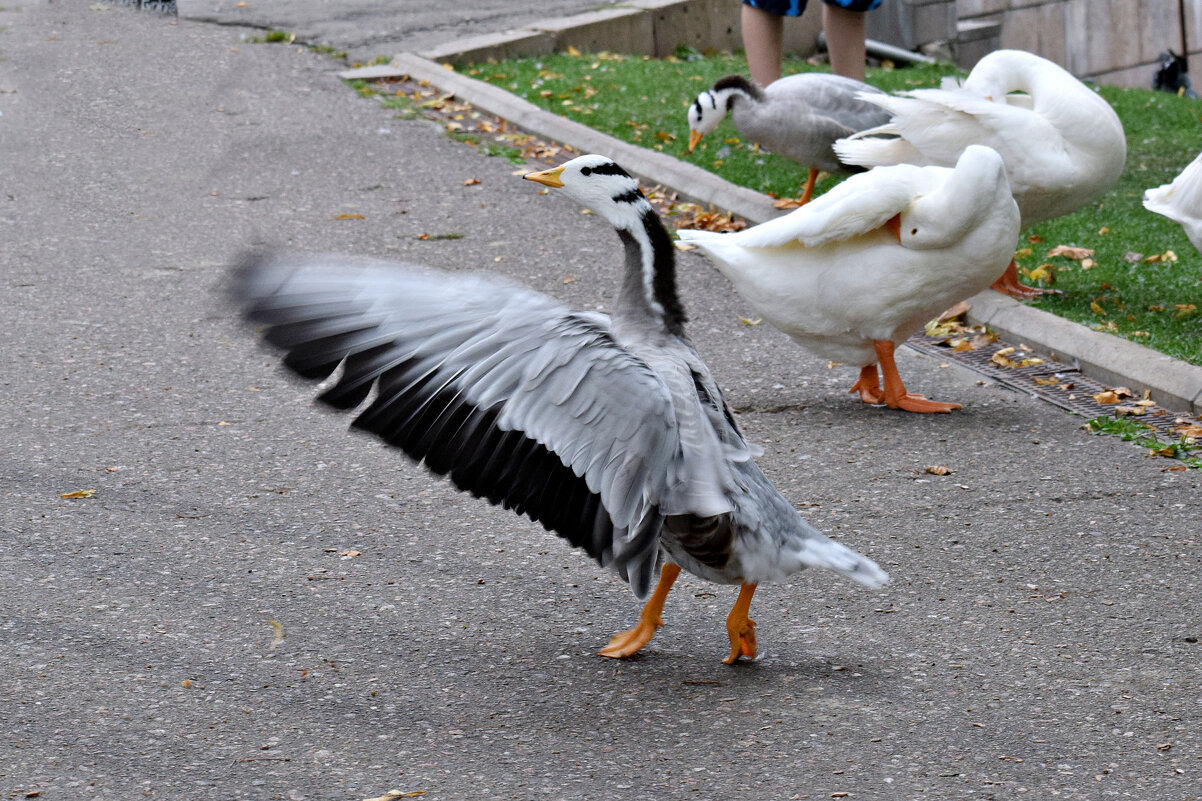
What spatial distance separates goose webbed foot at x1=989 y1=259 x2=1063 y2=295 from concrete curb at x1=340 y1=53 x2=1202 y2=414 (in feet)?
0.24

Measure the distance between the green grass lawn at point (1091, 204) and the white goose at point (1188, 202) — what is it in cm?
43

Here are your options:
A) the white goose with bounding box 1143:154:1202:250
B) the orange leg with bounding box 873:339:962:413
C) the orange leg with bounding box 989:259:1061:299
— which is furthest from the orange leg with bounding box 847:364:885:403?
the white goose with bounding box 1143:154:1202:250

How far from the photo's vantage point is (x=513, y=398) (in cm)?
284

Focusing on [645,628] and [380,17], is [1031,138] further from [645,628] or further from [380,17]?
[380,17]

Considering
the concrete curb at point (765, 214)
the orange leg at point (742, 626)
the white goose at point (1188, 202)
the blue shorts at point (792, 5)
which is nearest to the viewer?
the orange leg at point (742, 626)

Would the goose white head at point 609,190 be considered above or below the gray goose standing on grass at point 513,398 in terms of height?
above

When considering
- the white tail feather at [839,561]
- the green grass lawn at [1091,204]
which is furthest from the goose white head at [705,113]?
the white tail feather at [839,561]

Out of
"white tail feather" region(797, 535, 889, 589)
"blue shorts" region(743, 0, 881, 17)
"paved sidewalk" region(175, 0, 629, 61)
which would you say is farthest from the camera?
"paved sidewalk" region(175, 0, 629, 61)

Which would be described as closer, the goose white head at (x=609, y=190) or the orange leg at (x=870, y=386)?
the goose white head at (x=609, y=190)

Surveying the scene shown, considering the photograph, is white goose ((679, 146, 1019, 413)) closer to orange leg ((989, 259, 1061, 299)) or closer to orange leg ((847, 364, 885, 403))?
orange leg ((847, 364, 885, 403))

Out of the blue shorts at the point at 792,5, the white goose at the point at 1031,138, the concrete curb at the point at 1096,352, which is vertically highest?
Result: the blue shorts at the point at 792,5

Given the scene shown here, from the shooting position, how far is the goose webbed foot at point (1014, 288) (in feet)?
19.4

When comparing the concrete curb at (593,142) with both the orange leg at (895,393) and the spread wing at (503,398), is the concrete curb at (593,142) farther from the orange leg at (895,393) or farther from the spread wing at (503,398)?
the spread wing at (503,398)

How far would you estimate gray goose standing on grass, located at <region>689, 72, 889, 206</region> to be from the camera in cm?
688
